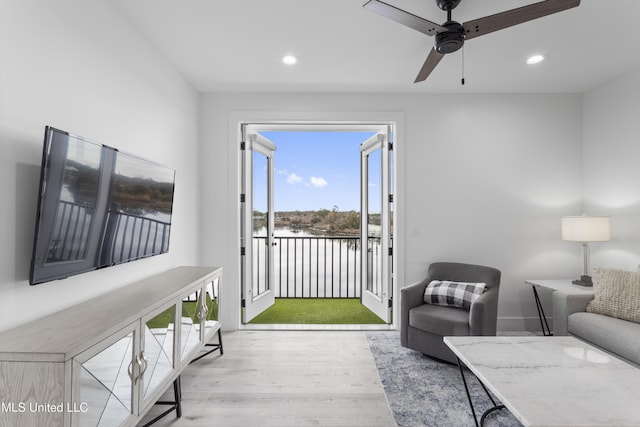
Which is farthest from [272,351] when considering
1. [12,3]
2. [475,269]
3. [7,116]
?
[12,3]

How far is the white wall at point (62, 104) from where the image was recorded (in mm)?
1371

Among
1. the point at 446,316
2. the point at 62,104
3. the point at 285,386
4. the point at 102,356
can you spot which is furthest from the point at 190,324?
the point at 446,316

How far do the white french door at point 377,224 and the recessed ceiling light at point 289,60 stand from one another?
53.3 inches

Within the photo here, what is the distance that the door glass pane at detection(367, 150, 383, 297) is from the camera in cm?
397

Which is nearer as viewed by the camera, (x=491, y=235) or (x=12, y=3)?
(x=12, y=3)

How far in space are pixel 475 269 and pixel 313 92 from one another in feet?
8.03

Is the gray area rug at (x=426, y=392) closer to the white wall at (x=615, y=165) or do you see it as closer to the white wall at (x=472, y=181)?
the white wall at (x=472, y=181)

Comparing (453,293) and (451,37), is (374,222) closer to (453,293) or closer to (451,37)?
(453,293)

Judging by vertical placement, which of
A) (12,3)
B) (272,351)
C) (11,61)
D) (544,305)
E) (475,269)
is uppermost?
(12,3)

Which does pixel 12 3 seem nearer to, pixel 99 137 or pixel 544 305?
pixel 99 137

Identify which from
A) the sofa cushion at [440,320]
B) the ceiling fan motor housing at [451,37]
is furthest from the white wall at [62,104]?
the sofa cushion at [440,320]

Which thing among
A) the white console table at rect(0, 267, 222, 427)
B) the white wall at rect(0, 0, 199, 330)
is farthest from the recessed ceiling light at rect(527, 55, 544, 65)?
the white console table at rect(0, 267, 222, 427)

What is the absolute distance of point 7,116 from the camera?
4.45 feet

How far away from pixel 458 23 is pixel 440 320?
2156 mm
